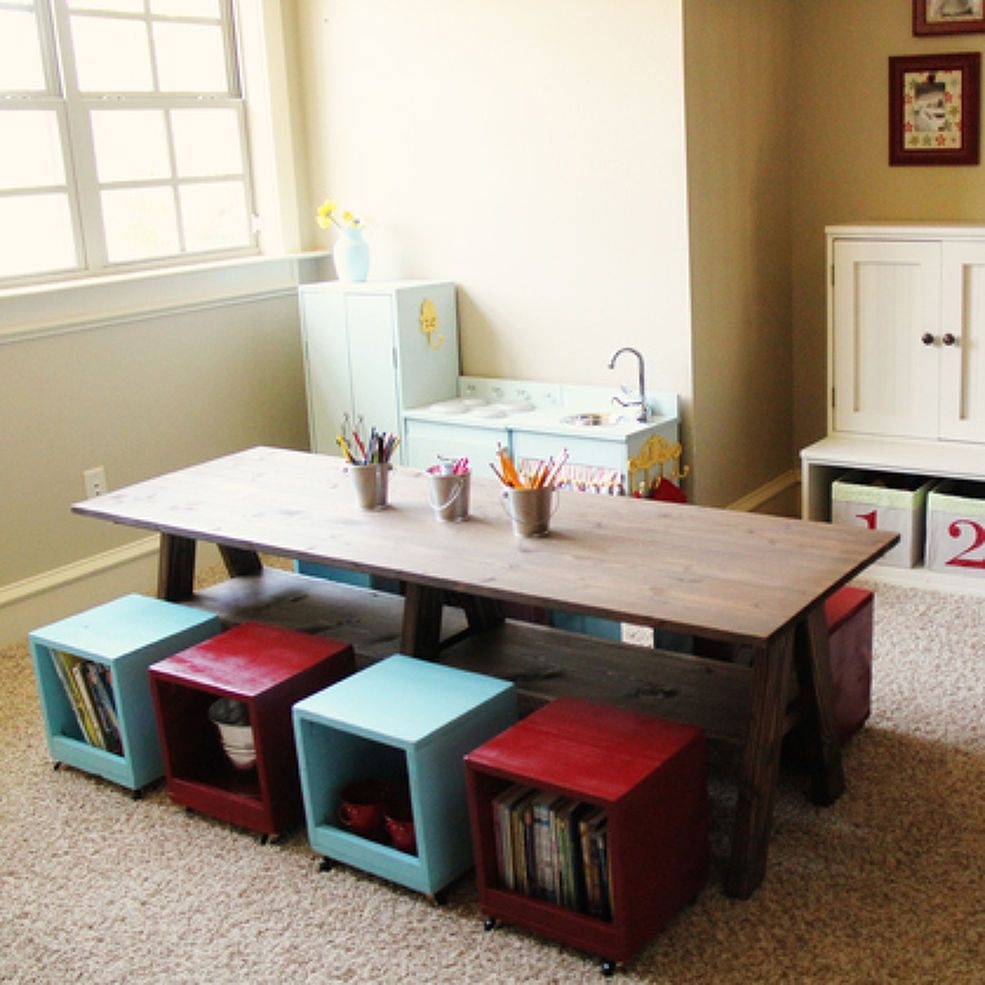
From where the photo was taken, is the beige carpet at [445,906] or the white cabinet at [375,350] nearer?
the beige carpet at [445,906]

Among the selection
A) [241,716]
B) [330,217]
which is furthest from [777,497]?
[241,716]

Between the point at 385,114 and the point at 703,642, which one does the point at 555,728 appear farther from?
the point at 385,114

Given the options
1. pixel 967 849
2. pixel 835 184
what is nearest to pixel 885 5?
pixel 835 184

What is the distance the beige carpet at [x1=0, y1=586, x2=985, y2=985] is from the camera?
8.36 ft

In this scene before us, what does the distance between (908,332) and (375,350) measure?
1.84m

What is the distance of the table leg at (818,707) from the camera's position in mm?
2898

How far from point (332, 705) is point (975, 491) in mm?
2591

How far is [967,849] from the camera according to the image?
2846 millimetres

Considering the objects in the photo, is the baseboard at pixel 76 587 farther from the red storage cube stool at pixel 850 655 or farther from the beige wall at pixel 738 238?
the red storage cube stool at pixel 850 655

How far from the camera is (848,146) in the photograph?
4887mm

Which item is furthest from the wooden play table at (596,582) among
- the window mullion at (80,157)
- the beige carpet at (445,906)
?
the window mullion at (80,157)

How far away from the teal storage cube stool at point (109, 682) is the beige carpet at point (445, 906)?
0.09 meters

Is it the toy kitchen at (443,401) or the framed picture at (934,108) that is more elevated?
the framed picture at (934,108)

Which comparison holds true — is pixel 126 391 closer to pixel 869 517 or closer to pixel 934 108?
pixel 869 517
